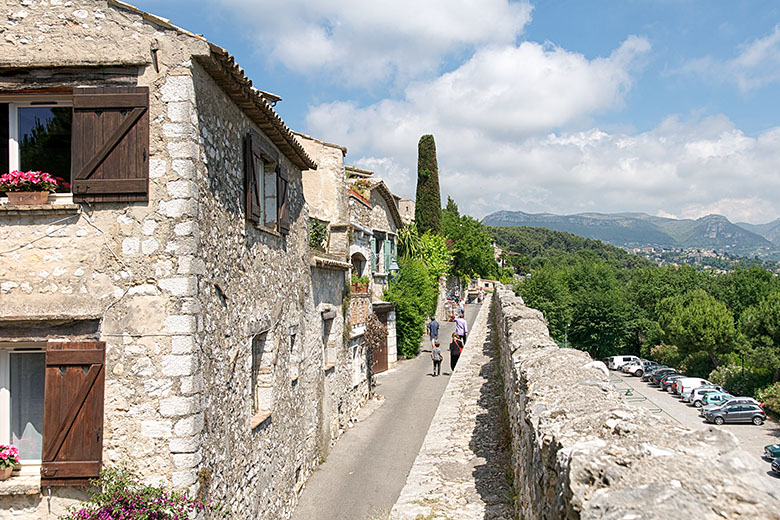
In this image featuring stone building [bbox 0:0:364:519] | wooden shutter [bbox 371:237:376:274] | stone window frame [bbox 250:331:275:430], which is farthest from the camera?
wooden shutter [bbox 371:237:376:274]

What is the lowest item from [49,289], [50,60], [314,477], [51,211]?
[314,477]

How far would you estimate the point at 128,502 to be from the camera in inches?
229

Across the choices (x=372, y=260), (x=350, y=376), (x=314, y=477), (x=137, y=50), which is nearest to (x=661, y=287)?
(x=372, y=260)

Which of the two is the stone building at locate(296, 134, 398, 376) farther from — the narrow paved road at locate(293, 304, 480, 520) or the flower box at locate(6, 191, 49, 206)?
the flower box at locate(6, 191, 49, 206)

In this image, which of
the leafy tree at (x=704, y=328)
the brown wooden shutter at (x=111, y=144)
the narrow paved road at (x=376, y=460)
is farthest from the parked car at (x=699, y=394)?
the brown wooden shutter at (x=111, y=144)

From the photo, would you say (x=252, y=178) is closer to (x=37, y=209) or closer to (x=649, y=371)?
(x=37, y=209)

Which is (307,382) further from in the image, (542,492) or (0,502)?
(542,492)

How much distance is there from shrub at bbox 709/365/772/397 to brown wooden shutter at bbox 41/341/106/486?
50.0 m

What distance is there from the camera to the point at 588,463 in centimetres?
222

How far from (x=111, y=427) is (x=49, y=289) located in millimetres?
1693

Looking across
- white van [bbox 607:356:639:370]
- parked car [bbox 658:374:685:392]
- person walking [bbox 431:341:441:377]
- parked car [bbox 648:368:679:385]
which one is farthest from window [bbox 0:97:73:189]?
white van [bbox 607:356:639:370]

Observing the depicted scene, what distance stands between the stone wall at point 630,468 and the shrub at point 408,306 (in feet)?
73.8

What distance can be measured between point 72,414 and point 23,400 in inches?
32.3

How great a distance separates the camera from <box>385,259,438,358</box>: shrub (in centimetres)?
2636
